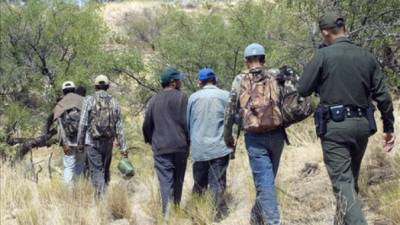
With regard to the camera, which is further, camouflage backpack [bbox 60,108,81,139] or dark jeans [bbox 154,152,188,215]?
camouflage backpack [bbox 60,108,81,139]

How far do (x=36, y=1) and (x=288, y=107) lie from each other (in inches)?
436

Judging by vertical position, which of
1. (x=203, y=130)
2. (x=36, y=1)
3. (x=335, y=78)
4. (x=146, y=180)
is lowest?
(x=146, y=180)

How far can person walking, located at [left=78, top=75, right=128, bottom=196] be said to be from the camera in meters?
8.20

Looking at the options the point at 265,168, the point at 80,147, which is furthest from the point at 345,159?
the point at 80,147

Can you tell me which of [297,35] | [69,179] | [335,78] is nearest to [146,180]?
[69,179]

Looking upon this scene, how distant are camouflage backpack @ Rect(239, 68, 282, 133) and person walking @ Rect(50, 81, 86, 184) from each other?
4.03 metres

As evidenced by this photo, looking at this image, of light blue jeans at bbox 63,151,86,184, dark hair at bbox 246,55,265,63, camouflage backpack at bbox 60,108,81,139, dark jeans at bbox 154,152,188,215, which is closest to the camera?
dark hair at bbox 246,55,265,63

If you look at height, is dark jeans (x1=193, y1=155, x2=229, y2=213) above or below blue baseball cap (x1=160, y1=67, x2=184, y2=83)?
below

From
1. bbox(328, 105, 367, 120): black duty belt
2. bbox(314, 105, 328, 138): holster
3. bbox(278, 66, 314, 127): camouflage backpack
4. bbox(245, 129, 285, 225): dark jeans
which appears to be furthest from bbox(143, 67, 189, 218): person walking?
bbox(328, 105, 367, 120): black duty belt

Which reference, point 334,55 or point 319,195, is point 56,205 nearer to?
point 319,195

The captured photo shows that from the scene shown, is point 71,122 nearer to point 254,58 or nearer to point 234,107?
point 234,107

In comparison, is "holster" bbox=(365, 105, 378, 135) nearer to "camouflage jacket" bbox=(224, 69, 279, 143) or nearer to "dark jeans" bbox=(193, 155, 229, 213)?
"camouflage jacket" bbox=(224, 69, 279, 143)

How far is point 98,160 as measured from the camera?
8.27 metres

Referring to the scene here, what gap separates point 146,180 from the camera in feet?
29.6
